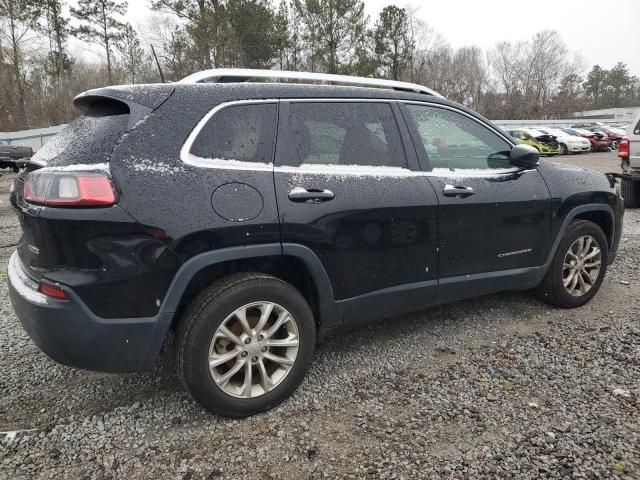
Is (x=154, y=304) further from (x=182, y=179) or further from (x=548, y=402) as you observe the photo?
(x=548, y=402)

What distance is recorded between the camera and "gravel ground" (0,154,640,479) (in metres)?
2.16

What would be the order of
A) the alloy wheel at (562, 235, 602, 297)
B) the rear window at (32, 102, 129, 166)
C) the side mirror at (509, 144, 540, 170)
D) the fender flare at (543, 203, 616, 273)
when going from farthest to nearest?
1. the alloy wheel at (562, 235, 602, 297)
2. the fender flare at (543, 203, 616, 273)
3. the side mirror at (509, 144, 540, 170)
4. the rear window at (32, 102, 129, 166)

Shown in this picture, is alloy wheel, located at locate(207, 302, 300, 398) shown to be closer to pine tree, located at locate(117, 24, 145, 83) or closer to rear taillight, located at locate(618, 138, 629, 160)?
rear taillight, located at locate(618, 138, 629, 160)

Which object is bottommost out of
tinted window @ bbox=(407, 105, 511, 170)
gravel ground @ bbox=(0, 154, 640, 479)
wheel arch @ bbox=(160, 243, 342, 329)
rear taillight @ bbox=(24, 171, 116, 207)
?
gravel ground @ bbox=(0, 154, 640, 479)

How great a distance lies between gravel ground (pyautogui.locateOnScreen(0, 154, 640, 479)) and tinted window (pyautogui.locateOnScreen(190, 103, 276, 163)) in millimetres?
1419

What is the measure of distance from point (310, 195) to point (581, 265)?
2.62m

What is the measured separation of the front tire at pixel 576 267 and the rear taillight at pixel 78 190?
10.8 ft

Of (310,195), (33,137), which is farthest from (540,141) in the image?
(33,137)

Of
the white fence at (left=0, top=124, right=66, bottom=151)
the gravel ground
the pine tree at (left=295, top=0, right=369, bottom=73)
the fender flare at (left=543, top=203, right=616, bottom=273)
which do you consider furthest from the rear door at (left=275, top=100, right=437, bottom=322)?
the pine tree at (left=295, top=0, right=369, bottom=73)

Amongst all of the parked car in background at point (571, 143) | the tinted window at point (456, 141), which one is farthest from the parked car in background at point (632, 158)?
the parked car in background at point (571, 143)

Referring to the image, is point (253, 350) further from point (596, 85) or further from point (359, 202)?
point (596, 85)

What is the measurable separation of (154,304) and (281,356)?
0.76 metres

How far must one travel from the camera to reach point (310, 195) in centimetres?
255

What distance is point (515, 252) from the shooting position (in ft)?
11.3
